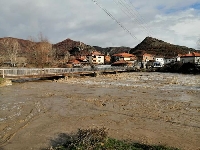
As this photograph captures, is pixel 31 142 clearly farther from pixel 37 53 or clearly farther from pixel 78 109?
pixel 37 53

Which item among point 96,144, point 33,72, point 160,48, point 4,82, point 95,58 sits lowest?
point 96,144

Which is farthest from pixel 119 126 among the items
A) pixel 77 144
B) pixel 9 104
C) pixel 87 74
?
pixel 87 74

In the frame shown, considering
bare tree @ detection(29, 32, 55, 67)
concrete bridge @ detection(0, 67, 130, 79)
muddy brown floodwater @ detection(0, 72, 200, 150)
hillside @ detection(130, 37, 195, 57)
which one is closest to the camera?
muddy brown floodwater @ detection(0, 72, 200, 150)

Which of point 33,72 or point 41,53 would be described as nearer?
point 33,72

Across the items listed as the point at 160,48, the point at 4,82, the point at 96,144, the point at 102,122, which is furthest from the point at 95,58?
the point at 96,144

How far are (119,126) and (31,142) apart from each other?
Result: 466 centimetres

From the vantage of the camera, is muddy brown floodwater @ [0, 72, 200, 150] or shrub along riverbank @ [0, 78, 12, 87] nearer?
muddy brown floodwater @ [0, 72, 200, 150]

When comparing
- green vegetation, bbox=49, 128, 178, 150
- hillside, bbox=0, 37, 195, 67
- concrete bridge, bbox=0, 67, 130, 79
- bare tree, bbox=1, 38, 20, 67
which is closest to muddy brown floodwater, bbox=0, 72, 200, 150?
green vegetation, bbox=49, 128, 178, 150

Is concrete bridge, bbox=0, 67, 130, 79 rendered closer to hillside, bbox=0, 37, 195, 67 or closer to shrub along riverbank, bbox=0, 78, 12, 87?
shrub along riverbank, bbox=0, 78, 12, 87

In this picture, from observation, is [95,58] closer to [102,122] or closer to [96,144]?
[102,122]

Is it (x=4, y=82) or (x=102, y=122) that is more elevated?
(x=4, y=82)

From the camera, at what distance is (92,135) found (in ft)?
26.3

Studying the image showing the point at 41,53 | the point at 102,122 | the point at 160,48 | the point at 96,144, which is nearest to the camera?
the point at 96,144

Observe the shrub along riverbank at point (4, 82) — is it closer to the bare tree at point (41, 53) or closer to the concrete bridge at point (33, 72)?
the concrete bridge at point (33, 72)
